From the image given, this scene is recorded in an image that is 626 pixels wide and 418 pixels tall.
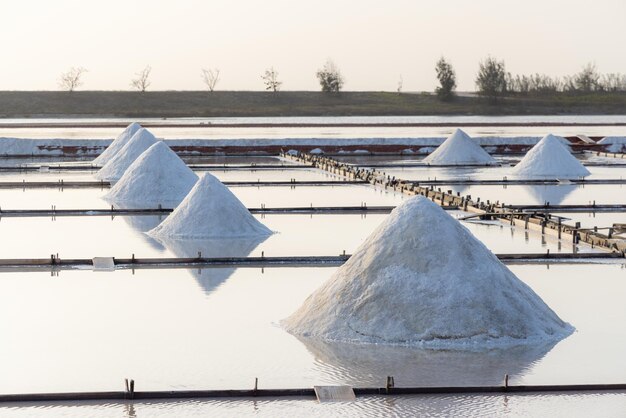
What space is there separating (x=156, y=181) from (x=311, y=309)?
11038mm

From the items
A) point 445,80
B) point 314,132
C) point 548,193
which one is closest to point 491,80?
point 445,80

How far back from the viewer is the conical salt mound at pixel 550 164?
86.4ft

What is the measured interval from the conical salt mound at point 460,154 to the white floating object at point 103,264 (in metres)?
17.9

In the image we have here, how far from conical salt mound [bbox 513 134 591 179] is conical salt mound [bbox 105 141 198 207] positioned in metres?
9.00

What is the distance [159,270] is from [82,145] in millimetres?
22497

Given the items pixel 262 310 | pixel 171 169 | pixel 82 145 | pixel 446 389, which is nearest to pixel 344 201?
pixel 171 169

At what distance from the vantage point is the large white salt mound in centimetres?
3596

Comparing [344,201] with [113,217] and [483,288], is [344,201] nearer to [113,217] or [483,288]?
[113,217]

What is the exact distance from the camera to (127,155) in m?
26.5

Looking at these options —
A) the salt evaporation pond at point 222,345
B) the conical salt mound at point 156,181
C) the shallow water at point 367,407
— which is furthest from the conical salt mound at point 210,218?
the shallow water at point 367,407

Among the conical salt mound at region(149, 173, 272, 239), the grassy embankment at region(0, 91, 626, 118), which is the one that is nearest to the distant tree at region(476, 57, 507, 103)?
the grassy embankment at region(0, 91, 626, 118)

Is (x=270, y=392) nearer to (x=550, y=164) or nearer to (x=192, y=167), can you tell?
(x=550, y=164)

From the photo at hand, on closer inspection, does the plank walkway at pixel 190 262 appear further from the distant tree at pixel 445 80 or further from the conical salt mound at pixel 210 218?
the distant tree at pixel 445 80

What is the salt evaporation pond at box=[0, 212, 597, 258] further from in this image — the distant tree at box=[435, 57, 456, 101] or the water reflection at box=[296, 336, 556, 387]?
the distant tree at box=[435, 57, 456, 101]
